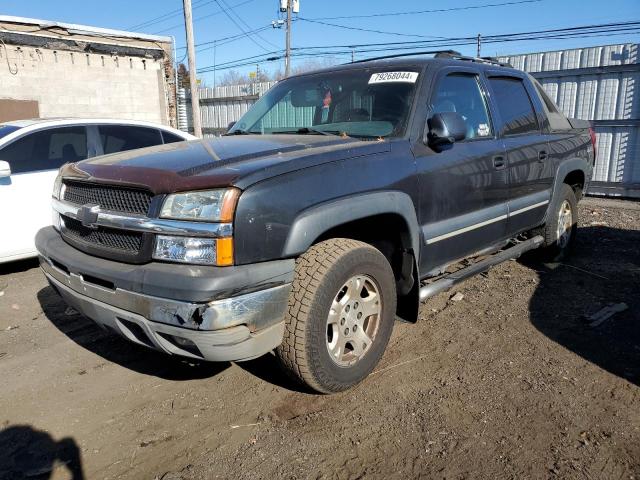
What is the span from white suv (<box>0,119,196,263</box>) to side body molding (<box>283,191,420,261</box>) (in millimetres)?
3760

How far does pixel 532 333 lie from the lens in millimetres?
3938

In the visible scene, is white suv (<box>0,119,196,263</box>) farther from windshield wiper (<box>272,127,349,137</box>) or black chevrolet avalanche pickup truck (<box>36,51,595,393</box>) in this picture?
windshield wiper (<box>272,127,349,137</box>)

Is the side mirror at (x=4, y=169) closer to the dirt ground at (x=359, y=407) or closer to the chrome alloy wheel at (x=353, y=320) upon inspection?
the dirt ground at (x=359, y=407)

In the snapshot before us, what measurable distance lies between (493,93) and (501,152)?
1.82ft

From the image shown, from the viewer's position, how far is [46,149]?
5.69m

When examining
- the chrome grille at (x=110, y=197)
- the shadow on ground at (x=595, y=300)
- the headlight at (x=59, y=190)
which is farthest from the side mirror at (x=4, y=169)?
the shadow on ground at (x=595, y=300)

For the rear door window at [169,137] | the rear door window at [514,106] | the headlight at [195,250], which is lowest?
the headlight at [195,250]

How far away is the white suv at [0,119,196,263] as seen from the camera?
5.24m

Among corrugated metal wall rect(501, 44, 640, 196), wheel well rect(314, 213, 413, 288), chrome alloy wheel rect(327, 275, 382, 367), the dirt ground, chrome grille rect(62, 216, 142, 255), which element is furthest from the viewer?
corrugated metal wall rect(501, 44, 640, 196)

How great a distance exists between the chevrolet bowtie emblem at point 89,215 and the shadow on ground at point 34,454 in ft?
3.74

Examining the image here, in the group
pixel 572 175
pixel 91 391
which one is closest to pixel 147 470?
pixel 91 391

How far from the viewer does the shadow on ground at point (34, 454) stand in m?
2.45

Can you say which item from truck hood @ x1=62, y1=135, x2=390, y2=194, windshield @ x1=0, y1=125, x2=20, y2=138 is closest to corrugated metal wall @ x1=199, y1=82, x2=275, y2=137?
windshield @ x1=0, y1=125, x2=20, y2=138

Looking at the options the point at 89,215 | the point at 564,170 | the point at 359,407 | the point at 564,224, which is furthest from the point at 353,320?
the point at 564,224
